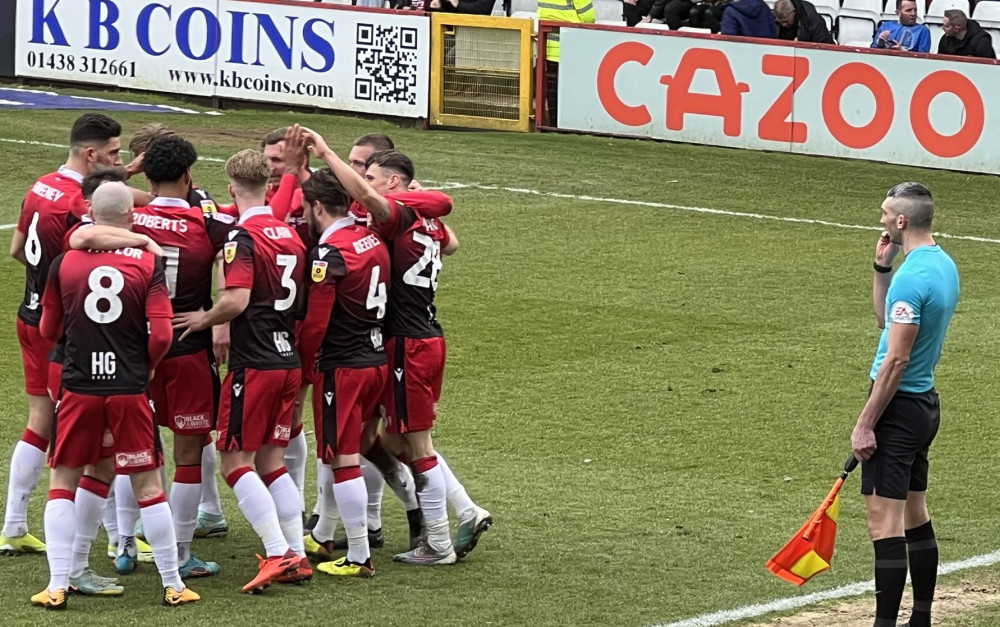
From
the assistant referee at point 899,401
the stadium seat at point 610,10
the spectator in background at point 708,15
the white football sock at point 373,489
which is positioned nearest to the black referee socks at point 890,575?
the assistant referee at point 899,401

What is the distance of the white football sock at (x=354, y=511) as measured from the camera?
7312 millimetres

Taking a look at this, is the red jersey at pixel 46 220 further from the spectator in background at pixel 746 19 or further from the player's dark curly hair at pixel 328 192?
the spectator in background at pixel 746 19

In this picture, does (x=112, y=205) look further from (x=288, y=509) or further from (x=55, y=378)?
(x=288, y=509)

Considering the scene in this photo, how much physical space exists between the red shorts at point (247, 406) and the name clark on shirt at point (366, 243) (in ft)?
1.98

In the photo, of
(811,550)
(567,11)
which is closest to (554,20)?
(567,11)

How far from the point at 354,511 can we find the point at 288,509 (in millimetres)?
280

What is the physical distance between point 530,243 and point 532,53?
610cm

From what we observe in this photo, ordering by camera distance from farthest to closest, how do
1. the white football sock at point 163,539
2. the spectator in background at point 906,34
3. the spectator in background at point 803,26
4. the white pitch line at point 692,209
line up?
the spectator in background at point 803,26
the spectator in background at point 906,34
the white pitch line at point 692,209
the white football sock at point 163,539

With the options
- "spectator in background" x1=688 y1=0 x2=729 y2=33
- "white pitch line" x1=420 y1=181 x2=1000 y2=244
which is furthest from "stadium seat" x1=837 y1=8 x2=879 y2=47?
"white pitch line" x1=420 y1=181 x2=1000 y2=244

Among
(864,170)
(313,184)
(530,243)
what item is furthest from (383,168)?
(864,170)

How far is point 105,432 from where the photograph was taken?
6863 mm

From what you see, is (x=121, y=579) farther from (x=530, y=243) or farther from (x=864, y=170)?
(x=864, y=170)

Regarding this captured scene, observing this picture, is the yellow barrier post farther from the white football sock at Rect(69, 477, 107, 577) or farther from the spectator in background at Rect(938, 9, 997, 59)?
the white football sock at Rect(69, 477, 107, 577)

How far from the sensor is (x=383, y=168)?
25.2 feet
